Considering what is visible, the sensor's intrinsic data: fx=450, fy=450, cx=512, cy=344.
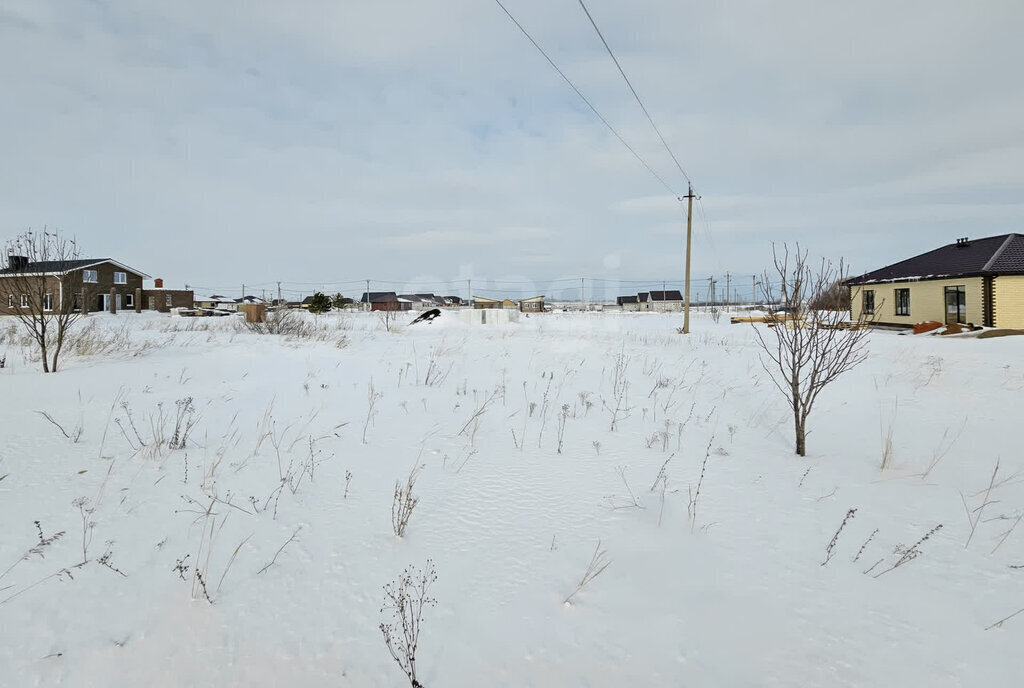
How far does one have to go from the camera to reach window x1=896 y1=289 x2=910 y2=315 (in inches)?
877

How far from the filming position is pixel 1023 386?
7.20m

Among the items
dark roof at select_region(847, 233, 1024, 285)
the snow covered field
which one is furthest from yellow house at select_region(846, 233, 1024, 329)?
the snow covered field

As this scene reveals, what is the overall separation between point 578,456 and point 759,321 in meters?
26.5

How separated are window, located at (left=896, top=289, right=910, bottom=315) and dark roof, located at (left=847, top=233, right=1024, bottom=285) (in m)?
Answer: 0.79

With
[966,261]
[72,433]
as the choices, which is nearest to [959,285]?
[966,261]

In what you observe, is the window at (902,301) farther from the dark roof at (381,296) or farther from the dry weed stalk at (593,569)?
the dark roof at (381,296)

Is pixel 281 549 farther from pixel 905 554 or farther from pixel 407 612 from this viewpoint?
pixel 905 554

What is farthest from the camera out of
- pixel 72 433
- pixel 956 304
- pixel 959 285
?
pixel 956 304

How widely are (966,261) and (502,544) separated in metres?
26.5

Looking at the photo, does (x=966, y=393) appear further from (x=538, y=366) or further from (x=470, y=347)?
(x=470, y=347)

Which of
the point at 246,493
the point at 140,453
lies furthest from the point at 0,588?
the point at 140,453

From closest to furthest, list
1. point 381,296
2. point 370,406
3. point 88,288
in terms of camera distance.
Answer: point 370,406, point 88,288, point 381,296

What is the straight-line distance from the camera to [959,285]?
19219mm

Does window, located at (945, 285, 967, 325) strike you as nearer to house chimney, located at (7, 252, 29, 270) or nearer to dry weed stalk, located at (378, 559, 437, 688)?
dry weed stalk, located at (378, 559, 437, 688)
